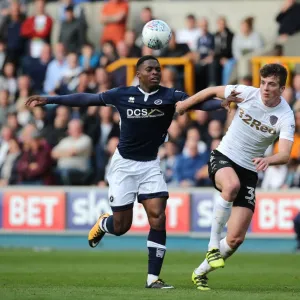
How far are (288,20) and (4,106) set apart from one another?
6694 mm

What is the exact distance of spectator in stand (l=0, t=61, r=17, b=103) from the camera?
2514 centimetres

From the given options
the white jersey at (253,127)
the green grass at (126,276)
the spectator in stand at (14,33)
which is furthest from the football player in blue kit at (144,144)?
the spectator in stand at (14,33)

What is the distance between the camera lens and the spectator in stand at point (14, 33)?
25.9 metres

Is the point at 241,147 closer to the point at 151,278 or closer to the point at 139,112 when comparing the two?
the point at 139,112

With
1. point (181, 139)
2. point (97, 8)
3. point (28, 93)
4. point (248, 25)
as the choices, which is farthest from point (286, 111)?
point (97, 8)

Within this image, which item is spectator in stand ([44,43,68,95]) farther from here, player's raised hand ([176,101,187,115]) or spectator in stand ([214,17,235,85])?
player's raised hand ([176,101,187,115])

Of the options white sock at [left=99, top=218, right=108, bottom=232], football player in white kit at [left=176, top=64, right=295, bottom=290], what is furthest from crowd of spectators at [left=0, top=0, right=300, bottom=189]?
football player in white kit at [left=176, top=64, right=295, bottom=290]

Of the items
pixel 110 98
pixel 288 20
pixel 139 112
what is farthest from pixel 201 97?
pixel 288 20

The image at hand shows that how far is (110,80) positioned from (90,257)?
228 inches

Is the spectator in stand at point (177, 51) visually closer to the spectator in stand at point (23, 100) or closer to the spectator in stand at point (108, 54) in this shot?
the spectator in stand at point (108, 54)

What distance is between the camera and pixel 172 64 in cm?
2297

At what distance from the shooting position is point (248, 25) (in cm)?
2292

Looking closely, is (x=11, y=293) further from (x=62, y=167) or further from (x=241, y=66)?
(x=241, y=66)

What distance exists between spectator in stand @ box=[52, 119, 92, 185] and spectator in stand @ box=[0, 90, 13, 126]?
9.94 ft
